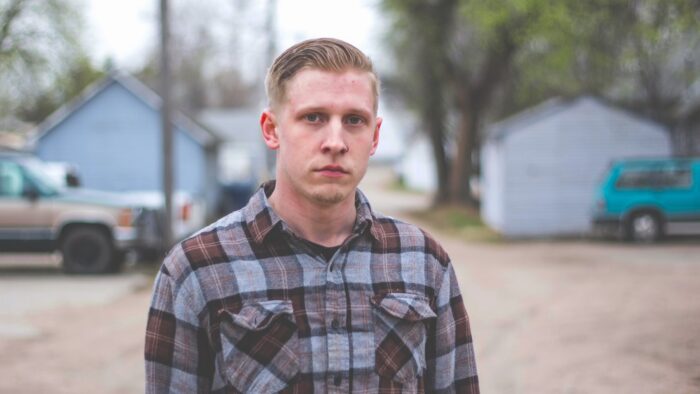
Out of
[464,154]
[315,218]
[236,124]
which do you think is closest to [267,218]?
[315,218]

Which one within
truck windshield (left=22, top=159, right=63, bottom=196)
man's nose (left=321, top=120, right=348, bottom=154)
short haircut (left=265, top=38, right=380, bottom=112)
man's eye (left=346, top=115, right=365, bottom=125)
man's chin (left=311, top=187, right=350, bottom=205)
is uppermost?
truck windshield (left=22, top=159, right=63, bottom=196)

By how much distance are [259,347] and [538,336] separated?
7310mm

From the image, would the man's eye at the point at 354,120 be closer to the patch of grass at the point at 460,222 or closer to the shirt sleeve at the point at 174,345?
the shirt sleeve at the point at 174,345

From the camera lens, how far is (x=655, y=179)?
749 inches

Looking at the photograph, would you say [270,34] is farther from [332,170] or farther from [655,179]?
[332,170]

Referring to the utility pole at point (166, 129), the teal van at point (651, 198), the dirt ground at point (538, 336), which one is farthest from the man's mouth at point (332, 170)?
the teal van at point (651, 198)

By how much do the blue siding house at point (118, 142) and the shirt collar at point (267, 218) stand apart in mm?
24502

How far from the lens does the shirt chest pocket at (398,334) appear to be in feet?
6.69

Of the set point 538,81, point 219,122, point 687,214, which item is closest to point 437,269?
point 687,214

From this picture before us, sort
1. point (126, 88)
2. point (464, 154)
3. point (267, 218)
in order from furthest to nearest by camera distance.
A: 1. point (464, 154)
2. point (126, 88)
3. point (267, 218)

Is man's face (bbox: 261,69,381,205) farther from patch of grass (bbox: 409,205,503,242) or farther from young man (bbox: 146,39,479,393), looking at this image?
patch of grass (bbox: 409,205,503,242)

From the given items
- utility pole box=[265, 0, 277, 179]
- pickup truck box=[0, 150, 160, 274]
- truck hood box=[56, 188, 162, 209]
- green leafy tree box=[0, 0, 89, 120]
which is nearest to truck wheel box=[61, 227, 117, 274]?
pickup truck box=[0, 150, 160, 274]

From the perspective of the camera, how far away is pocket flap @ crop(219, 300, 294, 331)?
6.44ft

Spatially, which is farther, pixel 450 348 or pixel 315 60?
pixel 450 348
